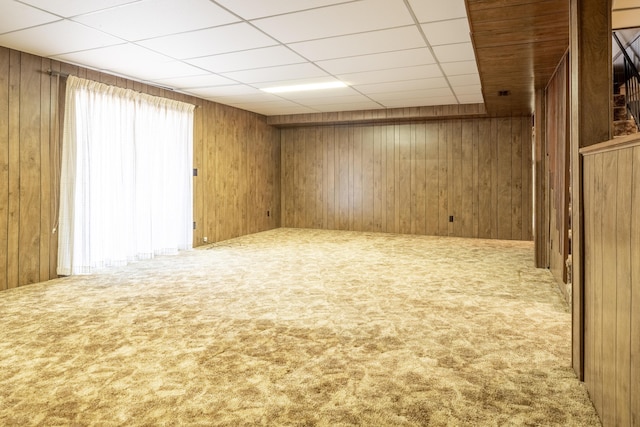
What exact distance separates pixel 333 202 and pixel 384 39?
5123mm

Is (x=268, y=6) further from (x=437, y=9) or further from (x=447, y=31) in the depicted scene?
(x=447, y=31)

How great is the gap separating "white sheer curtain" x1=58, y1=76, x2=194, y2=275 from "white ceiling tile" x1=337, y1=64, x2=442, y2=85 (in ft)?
8.21

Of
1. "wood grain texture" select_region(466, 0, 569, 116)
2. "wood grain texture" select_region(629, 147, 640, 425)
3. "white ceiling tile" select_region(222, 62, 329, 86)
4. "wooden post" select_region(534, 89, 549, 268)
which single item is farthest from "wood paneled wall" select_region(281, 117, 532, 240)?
"wood grain texture" select_region(629, 147, 640, 425)

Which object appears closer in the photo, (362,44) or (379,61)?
(362,44)

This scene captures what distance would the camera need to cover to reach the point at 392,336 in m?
2.66

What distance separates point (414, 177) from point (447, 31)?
4.61 metres

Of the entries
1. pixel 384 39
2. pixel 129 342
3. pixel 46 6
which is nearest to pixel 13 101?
pixel 46 6

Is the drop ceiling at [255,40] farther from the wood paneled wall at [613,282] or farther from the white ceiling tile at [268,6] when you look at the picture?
the wood paneled wall at [613,282]

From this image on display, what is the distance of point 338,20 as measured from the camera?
325 centimetres

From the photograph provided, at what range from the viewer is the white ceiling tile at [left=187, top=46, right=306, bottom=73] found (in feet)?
13.3

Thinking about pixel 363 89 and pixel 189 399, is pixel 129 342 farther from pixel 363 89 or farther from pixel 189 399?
pixel 363 89

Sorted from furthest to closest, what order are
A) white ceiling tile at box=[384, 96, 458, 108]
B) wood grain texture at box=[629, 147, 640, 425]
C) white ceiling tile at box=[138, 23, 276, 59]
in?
white ceiling tile at box=[384, 96, 458, 108] → white ceiling tile at box=[138, 23, 276, 59] → wood grain texture at box=[629, 147, 640, 425]

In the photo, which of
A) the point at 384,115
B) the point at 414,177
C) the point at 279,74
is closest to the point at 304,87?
the point at 279,74

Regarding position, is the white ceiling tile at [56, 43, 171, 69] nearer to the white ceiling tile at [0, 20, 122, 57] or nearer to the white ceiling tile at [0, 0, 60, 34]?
the white ceiling tile at [0, 20, 122, 57]
